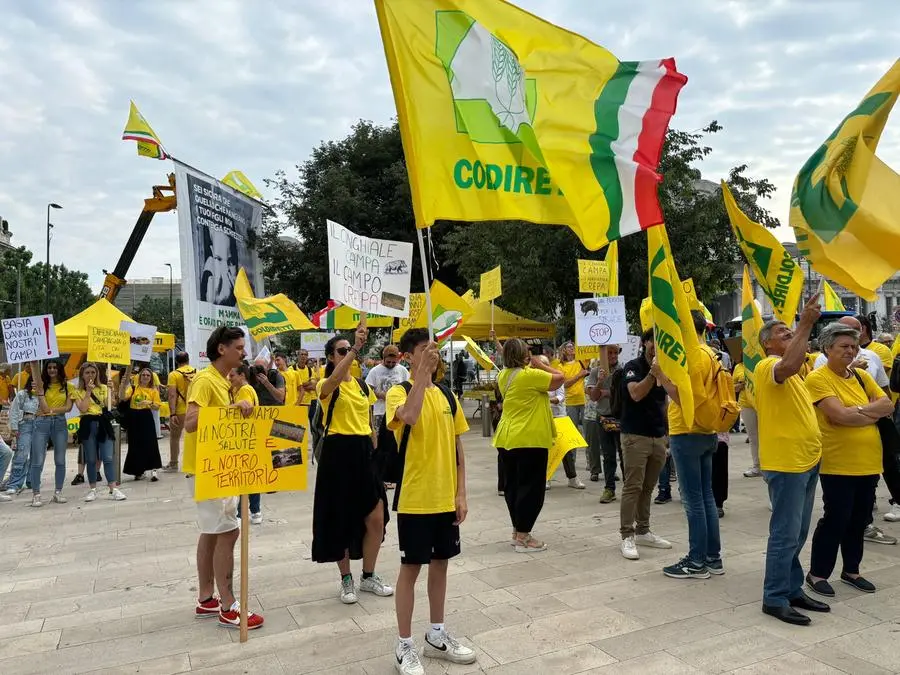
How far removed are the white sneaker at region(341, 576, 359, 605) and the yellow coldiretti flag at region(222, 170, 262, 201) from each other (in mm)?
8581

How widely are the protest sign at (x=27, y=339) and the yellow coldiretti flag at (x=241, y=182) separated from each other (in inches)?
166

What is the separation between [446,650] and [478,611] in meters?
0.85

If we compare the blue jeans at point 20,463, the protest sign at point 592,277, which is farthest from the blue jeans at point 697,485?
the blue jeans at point 20,463

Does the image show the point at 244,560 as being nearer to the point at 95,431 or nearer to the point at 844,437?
the point at 844,437

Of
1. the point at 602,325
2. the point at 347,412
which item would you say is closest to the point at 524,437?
the point at 347,412

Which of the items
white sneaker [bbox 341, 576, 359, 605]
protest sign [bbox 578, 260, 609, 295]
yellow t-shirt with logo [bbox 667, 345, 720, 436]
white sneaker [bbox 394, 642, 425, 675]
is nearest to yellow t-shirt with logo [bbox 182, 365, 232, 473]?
white sneaker [bbox 341, 576, 359, 605]

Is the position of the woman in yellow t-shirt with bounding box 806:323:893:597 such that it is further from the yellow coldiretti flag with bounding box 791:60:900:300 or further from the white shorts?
the white shorts

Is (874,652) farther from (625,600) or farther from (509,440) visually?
(509,440)

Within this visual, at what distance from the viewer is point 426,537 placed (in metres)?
3.69

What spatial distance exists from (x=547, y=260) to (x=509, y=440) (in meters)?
12.1

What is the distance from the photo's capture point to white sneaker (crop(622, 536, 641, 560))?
19.1 feet

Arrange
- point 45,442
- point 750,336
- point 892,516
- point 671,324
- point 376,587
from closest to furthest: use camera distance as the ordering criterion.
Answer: point 671,324 < point 376,587 < point 750,336 < point 892,516 < point 45,442

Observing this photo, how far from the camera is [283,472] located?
443 cm

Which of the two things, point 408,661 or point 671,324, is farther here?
point 671,324
